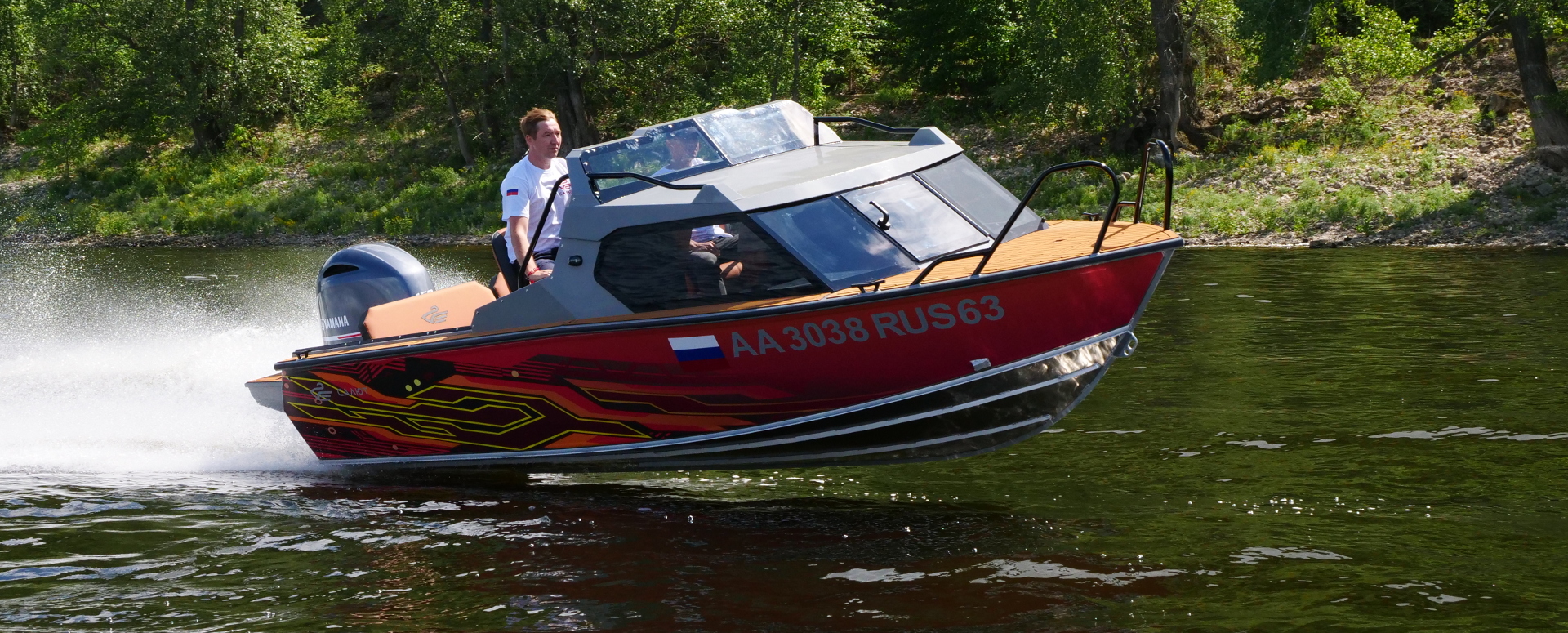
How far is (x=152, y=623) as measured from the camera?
5.39 metres

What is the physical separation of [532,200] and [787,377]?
2369 mm

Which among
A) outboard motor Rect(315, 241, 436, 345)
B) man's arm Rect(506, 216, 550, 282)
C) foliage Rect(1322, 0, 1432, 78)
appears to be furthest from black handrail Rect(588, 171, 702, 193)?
foliage Rect(1322, 0, 1432, 78)

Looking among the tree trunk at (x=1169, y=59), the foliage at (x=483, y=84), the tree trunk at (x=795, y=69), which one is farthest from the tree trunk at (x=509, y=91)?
the tree trunk at (x=1169, y=59)

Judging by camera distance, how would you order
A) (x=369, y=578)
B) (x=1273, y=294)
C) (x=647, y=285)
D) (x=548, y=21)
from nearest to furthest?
(x=369, y=578) → (x=647, y=285) → (x=1273, y=294) → (x=548, y=21)

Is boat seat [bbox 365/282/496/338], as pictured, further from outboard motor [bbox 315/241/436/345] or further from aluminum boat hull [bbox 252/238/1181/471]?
aluminum boat hull [bbox 252/238/1181/471]

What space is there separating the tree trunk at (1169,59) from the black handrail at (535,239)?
785 inches

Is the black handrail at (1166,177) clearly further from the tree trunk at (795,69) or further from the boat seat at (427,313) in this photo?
the tree trunk at (795,69)

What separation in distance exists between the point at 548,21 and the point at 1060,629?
29138 mm

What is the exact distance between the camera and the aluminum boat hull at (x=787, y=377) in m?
6.11

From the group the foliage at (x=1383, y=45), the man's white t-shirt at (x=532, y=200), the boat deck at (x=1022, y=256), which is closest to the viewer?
the boat deck at (x=1022, y=256)

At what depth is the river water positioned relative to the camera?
5387mm

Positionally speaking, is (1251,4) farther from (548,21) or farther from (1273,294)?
(548,21)

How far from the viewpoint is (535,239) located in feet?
24.2

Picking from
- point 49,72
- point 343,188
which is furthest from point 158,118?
point 343,188
